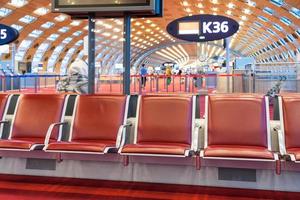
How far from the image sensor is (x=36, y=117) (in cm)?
463

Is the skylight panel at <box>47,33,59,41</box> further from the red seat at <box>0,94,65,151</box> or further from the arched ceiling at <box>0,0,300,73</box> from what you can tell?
the red seat at <box>0,94,65,151</box>

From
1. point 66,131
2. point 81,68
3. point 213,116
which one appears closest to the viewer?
point 213,116

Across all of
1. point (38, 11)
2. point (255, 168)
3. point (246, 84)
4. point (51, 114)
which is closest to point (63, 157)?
point (51, 114)

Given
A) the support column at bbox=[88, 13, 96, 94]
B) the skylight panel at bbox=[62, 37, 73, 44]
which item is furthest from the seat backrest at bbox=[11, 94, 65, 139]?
the skylight panel at bbox=[62, 37, 73, 44]

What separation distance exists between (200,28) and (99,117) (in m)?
1.91

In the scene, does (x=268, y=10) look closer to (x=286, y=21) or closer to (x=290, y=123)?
(x=286, y=21)

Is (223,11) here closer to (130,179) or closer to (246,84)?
(246,84)

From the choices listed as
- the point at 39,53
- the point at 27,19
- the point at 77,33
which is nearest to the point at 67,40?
the point at 77,33

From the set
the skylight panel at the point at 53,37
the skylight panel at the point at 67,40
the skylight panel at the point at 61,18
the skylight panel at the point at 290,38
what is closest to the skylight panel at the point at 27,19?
the skylight panel at the point at 61,18

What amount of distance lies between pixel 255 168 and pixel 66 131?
2.03 metres

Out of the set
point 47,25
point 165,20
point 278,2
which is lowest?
point 47,25

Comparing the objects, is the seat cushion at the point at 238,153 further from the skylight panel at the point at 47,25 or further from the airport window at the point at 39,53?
the airport window at the point at 39,53

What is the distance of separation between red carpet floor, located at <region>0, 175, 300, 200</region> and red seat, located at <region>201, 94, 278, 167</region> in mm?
436

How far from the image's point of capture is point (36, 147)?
403 cm
